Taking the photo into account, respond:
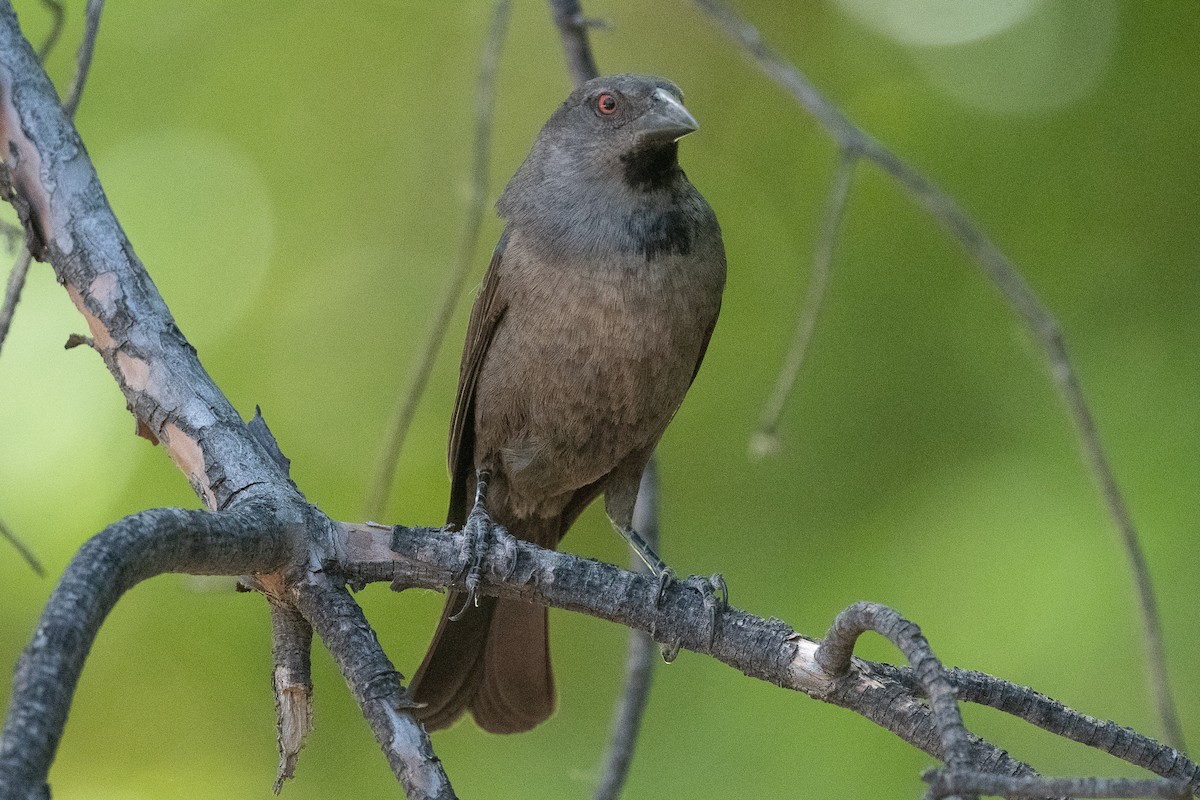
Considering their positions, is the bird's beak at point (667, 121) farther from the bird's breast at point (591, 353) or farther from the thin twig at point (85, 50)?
the thin twig at point (85, 50)

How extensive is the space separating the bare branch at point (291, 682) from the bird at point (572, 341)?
Result: 1.01m

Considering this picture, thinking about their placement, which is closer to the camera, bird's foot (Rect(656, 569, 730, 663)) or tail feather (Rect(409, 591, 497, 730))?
bird's foot (Rect(656, 569, 730, 663))

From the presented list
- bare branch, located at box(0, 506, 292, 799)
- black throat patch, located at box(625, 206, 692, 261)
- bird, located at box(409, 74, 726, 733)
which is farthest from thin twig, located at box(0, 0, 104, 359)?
black throat patch, located at box(625, 206, 692, 261)

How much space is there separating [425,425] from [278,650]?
2.97 metres

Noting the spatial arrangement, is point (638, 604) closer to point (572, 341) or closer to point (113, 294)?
point (572, 341)

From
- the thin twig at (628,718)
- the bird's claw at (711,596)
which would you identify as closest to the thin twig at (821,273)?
the bird's claw at (711,596)

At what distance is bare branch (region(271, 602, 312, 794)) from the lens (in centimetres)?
239

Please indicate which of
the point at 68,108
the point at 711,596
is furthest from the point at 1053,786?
the point at 68,108

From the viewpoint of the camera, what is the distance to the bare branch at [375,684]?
196cm

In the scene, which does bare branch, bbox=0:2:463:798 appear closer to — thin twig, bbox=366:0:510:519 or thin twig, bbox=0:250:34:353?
thin twig, bbox=0:250:34:353

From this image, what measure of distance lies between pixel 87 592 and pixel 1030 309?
88.6 inches

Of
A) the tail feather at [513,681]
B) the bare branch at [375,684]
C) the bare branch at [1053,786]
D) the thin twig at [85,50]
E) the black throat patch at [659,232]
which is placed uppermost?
the black throat patch at [659,232]

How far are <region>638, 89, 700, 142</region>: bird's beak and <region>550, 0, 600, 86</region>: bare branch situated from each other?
0.32 metres

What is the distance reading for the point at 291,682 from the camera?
2.38 metres
